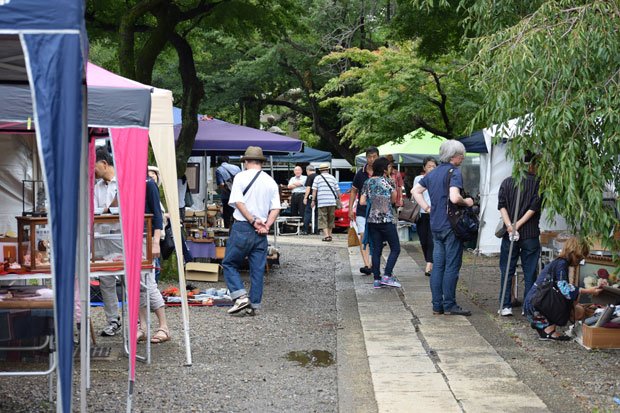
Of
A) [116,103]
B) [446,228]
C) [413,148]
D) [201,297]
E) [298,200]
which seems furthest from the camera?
Answer: [298,200]

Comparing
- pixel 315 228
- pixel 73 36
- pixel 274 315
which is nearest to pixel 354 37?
pixel 315 228

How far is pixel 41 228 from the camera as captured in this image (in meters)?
7.48

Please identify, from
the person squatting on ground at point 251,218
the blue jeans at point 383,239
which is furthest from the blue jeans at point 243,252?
the blue jeans at point 383,239

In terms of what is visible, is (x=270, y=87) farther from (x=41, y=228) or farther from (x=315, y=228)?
(x=41, y=228)

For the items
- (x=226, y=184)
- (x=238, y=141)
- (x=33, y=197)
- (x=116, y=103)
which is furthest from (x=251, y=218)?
(x=226, y=184)

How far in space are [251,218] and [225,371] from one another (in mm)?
2677

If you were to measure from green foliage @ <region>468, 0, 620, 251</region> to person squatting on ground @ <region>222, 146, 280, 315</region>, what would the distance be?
3.92m

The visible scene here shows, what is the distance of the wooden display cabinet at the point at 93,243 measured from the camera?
7.39m

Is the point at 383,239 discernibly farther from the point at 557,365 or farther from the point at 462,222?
the point at 557,365

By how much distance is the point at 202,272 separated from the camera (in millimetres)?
13820

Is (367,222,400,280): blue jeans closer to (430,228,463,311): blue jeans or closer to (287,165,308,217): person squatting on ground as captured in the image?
(430,228,463,311): blue jeans

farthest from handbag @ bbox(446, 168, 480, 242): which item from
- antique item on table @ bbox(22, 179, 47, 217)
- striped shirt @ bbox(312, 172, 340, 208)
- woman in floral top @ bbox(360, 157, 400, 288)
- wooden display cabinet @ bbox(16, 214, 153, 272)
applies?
striped shirt @ bbox(312, 172, 340, 208)

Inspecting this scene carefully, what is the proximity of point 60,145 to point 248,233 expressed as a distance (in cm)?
634

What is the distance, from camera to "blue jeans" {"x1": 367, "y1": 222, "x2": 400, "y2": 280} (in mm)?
12742
